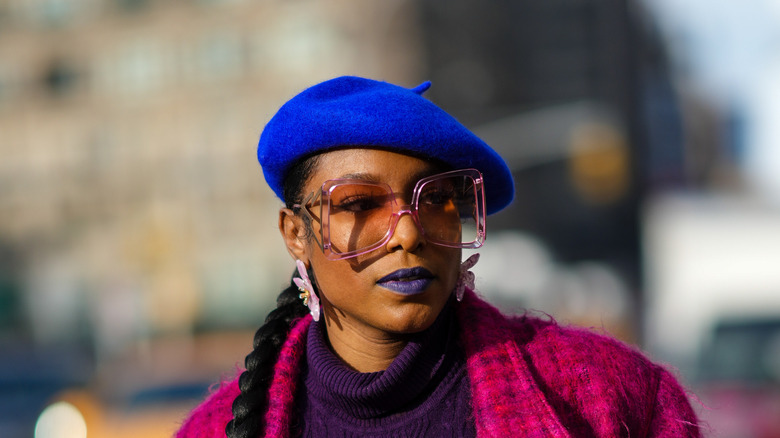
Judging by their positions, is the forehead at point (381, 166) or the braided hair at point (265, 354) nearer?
the forehead at point (381, 166)

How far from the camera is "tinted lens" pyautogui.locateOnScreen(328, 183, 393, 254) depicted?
7.12 ft

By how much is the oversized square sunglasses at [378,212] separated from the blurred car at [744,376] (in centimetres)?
585

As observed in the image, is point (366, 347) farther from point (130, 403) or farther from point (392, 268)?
point (130, 403)

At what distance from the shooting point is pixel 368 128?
212 centimetres

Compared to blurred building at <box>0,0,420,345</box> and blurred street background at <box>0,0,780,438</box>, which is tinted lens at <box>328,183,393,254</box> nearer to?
blurred street background at <box>0,0,780,438</box>

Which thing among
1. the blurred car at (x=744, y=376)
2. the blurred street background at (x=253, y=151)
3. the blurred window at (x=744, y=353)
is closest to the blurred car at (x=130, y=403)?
the blurred car at (x=744, y=376)

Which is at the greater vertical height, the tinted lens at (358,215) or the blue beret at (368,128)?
the blue beret at (368,128)

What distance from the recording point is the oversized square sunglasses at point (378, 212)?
216 cm

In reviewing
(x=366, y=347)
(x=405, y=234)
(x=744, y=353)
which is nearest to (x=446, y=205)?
(x=405, y=234)

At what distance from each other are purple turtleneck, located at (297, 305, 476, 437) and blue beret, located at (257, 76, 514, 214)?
44cm

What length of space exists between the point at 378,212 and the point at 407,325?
28cm

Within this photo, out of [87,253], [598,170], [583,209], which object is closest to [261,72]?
[87,253]

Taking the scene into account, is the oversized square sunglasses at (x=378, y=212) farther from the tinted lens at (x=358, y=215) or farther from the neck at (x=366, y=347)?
the neck at (x=366, y=347)

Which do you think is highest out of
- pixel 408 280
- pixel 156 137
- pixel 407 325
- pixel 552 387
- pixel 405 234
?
pixel 405 234
